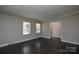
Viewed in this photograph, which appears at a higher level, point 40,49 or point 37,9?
point 37,9

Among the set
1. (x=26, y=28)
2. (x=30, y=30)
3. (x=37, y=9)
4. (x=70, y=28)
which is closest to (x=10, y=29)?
(x=26, y=28)

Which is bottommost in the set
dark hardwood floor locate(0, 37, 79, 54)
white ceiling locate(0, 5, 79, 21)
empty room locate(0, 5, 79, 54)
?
dark hardwood floor locate(0, 37, 79, 54)

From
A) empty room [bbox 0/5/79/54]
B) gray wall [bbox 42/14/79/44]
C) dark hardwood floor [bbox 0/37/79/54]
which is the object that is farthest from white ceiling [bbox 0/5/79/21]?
dark hardwood floor [bbox 0/37/79/54]

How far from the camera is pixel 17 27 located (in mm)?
5105

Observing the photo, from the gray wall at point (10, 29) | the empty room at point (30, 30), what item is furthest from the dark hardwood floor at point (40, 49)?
the gray wall at point (10, 29)

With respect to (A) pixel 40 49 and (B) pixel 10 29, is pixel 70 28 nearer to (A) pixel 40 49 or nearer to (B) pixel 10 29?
(A) pixel 40 49

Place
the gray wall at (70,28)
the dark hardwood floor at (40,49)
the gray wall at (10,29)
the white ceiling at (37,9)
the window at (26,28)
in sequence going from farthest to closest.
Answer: the window at (26,28)
the gray wall at (70,28)
the gray wall at (10,29)
the dark hardwood floor at (40,49)
the white ceiling at (37,9)

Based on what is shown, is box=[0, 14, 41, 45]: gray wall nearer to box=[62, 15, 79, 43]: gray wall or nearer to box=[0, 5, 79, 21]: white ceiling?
box=[0, 5, 79, 21]: white ceiling

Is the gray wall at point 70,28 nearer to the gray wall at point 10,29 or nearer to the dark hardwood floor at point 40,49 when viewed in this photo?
the dark hardwood floor at point 40,49

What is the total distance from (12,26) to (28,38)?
2065mm

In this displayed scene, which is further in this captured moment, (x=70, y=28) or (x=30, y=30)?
(x=30, y=30)

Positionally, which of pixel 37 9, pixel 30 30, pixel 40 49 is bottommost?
pixel 40 49

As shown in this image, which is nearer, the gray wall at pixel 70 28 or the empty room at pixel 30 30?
the empty room at pixel 30 30

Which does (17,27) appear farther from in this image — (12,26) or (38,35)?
→ (38,35)
